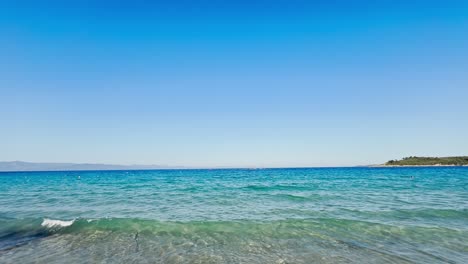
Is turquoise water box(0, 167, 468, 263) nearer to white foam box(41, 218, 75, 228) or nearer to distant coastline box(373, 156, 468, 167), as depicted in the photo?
white foam box(41, 218, 75, 228)

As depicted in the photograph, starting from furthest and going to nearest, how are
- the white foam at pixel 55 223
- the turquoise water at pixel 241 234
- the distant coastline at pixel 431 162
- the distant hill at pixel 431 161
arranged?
the distant hill at pixel 431 161 → the distant coastline at pixel 431 162 → the white foam at pixel 55 223 → the turquoise water at pixel 241 234

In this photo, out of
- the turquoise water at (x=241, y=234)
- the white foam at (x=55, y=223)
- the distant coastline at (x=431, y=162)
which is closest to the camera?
the turquoise water at (x=241, y=234)

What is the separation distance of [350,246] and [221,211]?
320 inches

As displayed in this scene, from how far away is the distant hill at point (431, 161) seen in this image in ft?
481

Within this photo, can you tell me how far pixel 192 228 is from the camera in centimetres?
1220

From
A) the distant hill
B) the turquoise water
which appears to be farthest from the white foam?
Answer: the distant hill

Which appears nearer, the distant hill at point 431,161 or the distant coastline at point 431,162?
the distant coastline at point 431,162

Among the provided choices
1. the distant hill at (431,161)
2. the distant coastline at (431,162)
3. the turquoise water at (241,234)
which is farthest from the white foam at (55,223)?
the distant hill at (431,161)

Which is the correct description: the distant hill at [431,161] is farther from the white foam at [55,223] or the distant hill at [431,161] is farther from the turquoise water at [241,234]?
the white foam at [55,223]

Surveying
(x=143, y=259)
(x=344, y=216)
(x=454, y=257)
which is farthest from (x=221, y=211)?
(x=454, y=257)

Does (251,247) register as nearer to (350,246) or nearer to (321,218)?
(350,246)

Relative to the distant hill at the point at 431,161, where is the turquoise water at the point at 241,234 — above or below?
below

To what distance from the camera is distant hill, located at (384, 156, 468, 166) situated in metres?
147

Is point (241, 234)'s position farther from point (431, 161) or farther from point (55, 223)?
point (431, 161)
